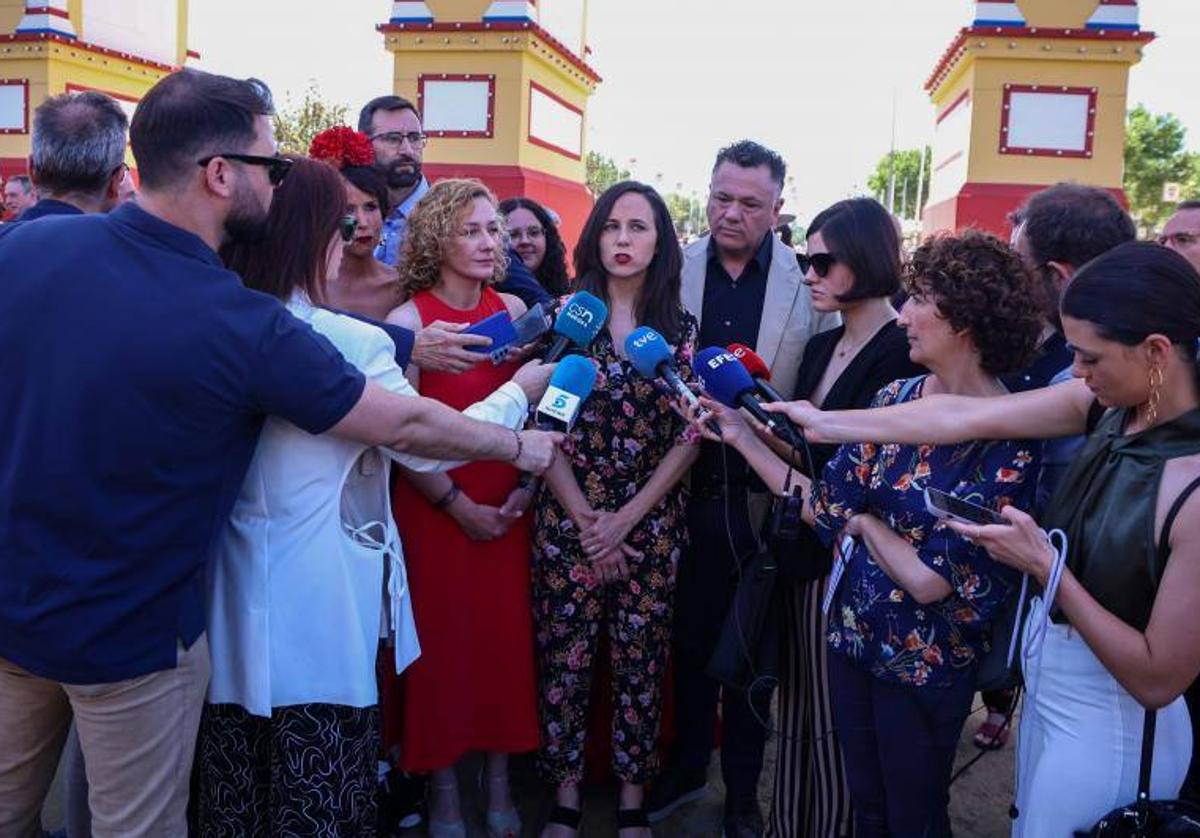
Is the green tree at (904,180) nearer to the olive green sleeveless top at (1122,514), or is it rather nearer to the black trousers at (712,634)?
the black trousers at (712,634)

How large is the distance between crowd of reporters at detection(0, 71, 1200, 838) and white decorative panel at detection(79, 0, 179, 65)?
10.4m

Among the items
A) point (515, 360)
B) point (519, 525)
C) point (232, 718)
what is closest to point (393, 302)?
point (515, 360)

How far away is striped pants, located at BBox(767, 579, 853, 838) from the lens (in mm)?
3191

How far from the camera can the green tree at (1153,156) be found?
153 ft

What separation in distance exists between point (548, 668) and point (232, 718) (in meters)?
1.21

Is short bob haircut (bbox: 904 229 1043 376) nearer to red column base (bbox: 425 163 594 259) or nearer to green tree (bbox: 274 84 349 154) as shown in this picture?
red column base (bbox: 425 163 594 259)

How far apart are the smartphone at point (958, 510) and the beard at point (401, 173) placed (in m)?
3.51

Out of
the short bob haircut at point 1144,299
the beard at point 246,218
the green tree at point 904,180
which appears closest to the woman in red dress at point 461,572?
the beard at point 246,218

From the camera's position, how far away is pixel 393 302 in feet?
12.2

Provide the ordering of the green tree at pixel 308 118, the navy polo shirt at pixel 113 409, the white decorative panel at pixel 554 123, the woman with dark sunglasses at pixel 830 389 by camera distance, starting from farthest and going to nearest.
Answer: the green tree at pixel 308 118 → the white decorative panel at pixel 554 123 → the woman with dark sunglasses at pixel 830 389 → the navy polo shirt at pixel 113 409

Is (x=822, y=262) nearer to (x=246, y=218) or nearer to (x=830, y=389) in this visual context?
(x=830, y=389)

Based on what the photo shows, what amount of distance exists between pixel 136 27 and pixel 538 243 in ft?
33.8

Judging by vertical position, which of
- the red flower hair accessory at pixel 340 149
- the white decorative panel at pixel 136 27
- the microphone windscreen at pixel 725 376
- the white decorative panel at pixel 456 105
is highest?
the white decorative panel at pixel 136 27

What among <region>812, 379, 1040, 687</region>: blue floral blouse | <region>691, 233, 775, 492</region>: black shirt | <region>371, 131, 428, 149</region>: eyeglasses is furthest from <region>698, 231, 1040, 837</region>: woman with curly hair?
<region>371, 131, 428, 149</region>: eyeglasses
